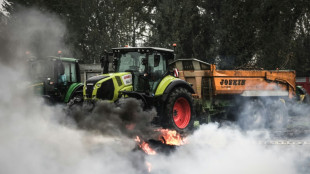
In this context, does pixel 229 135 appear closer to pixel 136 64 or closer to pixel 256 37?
pixel 136 64

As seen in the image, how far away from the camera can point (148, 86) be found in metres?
10.2

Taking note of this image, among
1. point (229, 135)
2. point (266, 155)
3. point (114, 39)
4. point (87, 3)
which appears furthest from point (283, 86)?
point (87, 3)

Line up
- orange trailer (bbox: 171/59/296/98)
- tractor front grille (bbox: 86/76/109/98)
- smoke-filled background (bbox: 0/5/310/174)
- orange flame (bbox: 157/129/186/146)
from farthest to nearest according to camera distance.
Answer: orange trailer (bbox: 171/59/296/98)
tractor front grille (bbox: 86/76/109/98)
orange flame (bbox: 157/129/186/146)
smoke-filled background (bbox: 0/5/310/174)

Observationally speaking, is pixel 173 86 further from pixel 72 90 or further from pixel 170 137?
pixel 72 90

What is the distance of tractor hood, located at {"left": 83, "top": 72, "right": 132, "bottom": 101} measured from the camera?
9602 millimetres

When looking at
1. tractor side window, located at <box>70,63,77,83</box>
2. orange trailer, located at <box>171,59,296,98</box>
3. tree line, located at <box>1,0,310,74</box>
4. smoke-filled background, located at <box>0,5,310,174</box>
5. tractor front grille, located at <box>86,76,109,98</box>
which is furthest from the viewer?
tree line, located at <box>1,0,310,74</box>

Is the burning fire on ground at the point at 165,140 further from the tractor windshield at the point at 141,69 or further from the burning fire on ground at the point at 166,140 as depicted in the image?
the tractor windshield at the point at 141,69

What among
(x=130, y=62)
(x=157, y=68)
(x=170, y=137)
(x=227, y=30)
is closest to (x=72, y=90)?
(x=130, y=62)

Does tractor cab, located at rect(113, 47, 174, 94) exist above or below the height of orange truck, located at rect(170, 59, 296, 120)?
above

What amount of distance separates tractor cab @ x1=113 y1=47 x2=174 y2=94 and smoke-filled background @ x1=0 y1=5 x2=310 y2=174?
1.06 m

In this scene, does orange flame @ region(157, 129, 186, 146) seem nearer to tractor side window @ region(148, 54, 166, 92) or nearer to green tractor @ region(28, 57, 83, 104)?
tractor side window @ region(148, 54, 166, 92)

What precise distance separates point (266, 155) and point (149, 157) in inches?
112

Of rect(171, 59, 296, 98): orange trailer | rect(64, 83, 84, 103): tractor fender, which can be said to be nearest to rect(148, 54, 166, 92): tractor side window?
rect(171, 59, 296, 98): orange trailer

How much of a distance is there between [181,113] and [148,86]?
3.89 feet
